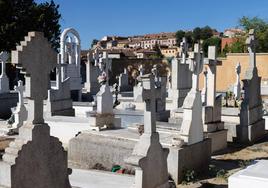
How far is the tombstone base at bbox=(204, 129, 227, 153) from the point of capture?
10.4m

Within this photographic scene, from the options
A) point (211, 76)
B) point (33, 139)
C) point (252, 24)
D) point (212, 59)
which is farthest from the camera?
point (252, 24)

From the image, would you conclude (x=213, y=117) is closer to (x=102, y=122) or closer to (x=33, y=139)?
(x=102, y=122)

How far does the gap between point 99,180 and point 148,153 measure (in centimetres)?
137

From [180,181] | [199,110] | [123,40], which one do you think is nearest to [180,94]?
[199,110]

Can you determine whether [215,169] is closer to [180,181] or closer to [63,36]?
[180,181]

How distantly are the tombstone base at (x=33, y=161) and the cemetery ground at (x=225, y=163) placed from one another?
3166mm

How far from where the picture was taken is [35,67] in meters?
4.96

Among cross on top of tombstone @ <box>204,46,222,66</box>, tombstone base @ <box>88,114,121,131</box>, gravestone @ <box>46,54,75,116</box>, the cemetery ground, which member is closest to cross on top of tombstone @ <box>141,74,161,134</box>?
the cemetery ground

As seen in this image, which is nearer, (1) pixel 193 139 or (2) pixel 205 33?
(1) pixel 193 139

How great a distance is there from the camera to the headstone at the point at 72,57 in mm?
20609

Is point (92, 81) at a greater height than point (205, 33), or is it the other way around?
point (205, 33)

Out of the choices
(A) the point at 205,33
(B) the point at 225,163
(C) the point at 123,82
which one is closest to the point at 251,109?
(B) the point at 225,163

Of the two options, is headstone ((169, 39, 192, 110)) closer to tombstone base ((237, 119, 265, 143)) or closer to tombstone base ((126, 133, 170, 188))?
tombstone base ((237, 119, 265, 143))

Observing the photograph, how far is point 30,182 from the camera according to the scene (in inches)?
195
